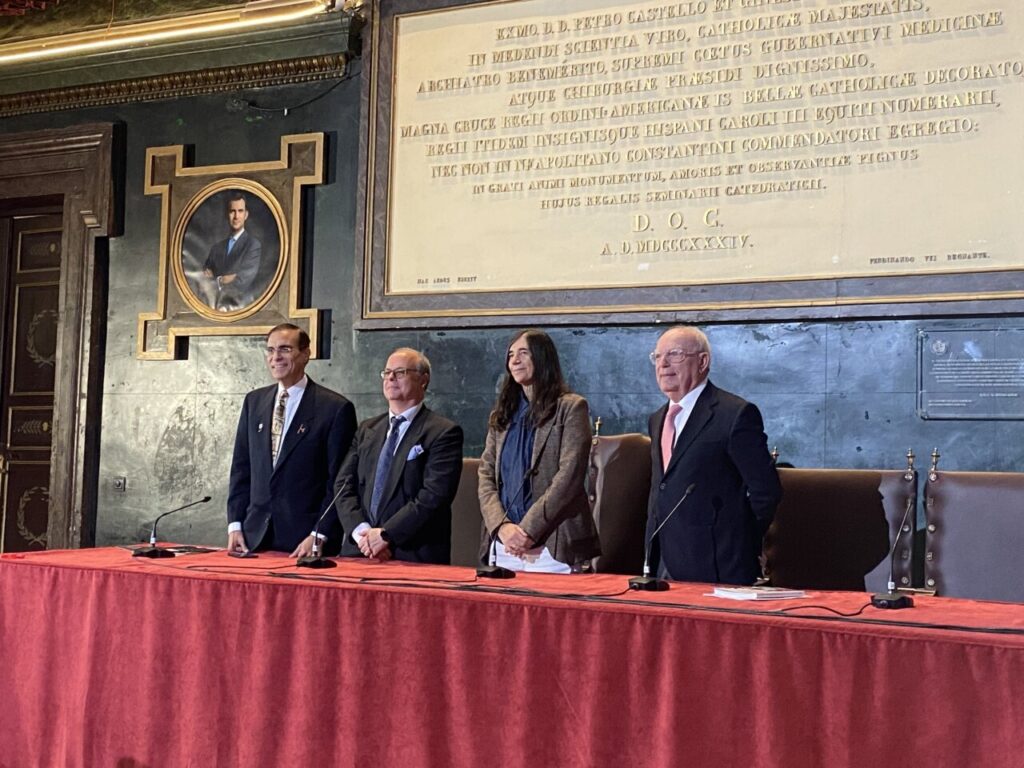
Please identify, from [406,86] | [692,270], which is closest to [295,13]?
[406,86]

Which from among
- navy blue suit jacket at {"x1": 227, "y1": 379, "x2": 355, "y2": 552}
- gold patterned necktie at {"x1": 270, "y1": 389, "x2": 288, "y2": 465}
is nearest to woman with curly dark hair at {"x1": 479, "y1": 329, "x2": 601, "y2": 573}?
navy blue suit jacket at {"x1": 227, "y1": 379, "x2": 355, "y2": 552}

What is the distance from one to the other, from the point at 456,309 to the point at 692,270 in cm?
117

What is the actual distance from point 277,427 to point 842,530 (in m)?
2.22

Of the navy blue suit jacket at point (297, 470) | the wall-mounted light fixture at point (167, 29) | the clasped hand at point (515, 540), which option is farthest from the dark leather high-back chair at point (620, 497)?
the wall-mounted light fixture at point (167, 29)

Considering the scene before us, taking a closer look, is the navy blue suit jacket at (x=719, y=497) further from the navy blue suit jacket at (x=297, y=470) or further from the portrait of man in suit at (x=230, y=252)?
the portrait of man in suit at (x=230, y=252)

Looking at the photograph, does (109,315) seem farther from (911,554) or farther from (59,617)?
(911,554)

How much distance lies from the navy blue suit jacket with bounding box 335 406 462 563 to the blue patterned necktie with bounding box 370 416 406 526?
2 centimetres

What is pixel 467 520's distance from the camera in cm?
546

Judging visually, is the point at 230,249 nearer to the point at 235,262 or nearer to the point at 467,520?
the point at 235,262

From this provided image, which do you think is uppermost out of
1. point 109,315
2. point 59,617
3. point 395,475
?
point 109,315

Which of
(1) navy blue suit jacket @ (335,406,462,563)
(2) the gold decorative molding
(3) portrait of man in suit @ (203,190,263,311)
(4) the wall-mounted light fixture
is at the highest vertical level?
(4) the wall-mounted light fixture

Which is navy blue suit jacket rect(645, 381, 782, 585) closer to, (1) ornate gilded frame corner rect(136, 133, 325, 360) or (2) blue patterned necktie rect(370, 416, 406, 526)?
(2) blue patterned necktie rect(370, 416, 406, 526)

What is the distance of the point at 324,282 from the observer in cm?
625

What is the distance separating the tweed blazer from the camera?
4.22 metres
